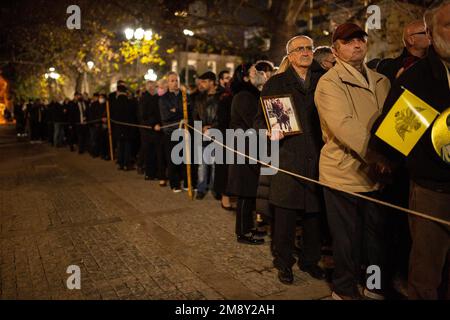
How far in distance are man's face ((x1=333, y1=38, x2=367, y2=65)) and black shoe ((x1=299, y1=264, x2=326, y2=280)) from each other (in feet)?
6.64

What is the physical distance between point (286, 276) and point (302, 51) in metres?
2.09

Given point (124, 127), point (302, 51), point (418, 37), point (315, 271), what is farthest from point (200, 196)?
point (418, 37)

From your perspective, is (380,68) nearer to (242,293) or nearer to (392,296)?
(392,296)

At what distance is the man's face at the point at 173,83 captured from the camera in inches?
316

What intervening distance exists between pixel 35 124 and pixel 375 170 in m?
20.1

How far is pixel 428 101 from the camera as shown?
8.05ft

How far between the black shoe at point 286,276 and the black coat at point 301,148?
1.99 feet

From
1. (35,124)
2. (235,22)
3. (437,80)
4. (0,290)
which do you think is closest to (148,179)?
(235,22)

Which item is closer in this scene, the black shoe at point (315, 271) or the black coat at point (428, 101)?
the black coat at point (428, 101)

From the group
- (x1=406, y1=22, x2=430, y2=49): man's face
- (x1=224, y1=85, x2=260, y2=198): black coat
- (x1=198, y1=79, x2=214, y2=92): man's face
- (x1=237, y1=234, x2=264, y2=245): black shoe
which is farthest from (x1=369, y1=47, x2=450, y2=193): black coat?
(x1=198, y1=79, x2=214, y2=92): man's face

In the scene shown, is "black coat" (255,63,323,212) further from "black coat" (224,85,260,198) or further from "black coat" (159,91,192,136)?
"black coat" (159,91,192,136)

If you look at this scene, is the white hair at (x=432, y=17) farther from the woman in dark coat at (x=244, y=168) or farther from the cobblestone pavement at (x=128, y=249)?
the woman in dark coat at (x=244, y=168)

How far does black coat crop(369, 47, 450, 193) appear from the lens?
2.44 metres

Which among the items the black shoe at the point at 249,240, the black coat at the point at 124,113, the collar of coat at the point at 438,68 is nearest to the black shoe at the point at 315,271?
the black shoe at the point at 249,240
